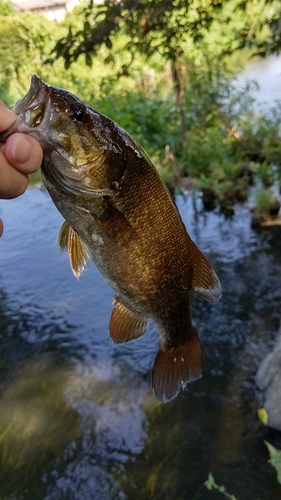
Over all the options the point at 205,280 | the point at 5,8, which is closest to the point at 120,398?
the point at 205,280

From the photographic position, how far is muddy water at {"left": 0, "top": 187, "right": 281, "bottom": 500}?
3561 millimetres

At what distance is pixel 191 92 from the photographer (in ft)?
32.6

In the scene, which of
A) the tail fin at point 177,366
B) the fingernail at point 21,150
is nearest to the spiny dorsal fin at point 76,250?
the fingernail at point 21,150

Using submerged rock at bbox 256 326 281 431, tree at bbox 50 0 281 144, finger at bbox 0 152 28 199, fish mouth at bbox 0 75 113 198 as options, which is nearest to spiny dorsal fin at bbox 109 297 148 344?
fish mouth at bbox 0 75 113 198

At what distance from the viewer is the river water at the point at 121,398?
3561 mm

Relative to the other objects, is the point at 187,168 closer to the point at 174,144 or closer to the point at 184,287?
the point at 174,144

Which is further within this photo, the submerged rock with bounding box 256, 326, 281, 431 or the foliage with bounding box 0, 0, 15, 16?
the foliage with bounding box 0, 0, 15, 16

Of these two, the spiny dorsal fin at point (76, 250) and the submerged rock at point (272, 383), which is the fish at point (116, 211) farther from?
the submerged rock at point (272, 383)

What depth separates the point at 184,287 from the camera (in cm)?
184

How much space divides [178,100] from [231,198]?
2.81 metres

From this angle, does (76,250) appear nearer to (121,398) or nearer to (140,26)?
(121,398)

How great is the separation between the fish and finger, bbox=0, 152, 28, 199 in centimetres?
9

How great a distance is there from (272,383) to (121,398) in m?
1.48

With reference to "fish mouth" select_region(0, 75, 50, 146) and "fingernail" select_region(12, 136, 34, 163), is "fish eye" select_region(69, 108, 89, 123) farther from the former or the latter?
"fingernail" select_region(12, 136, 34, 163)
